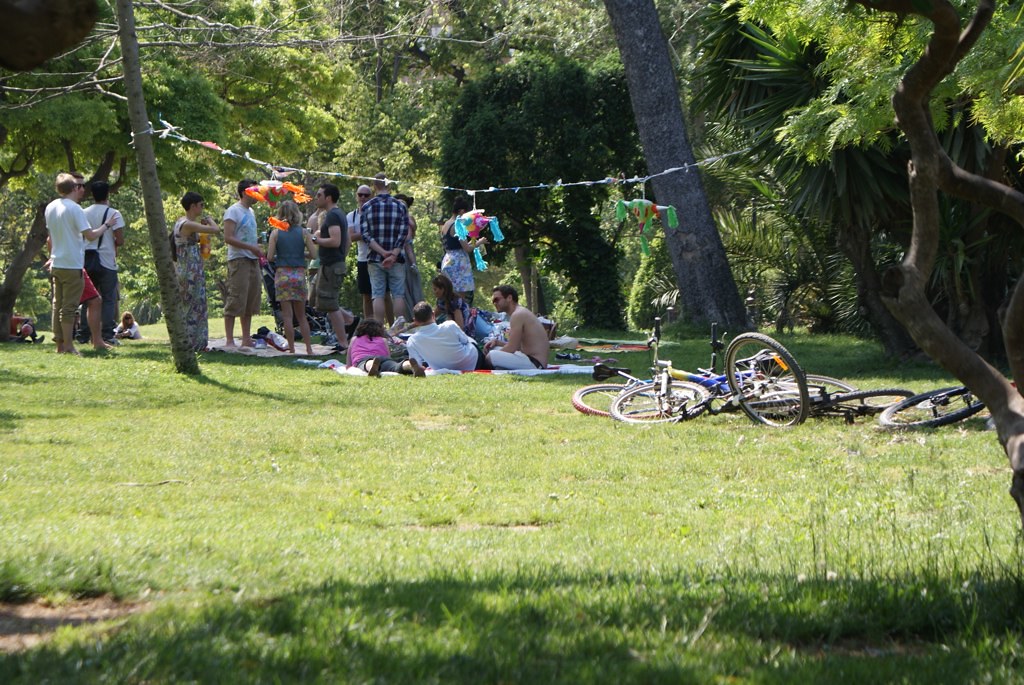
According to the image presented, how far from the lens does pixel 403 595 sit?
14.9 feet

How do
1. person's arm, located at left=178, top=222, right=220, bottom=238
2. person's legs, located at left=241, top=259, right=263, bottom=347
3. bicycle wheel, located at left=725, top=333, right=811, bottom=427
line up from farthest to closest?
person's legs, located at left=241, top=259, right=263, bottom=347 < person's arm, located at left=178, top=222, right=220, bottom=238 < bicycle wheel, located at left=725, top=333, right=811, bottom=427

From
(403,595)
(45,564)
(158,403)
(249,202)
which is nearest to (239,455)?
(158,403)

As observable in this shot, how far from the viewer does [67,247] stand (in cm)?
1496

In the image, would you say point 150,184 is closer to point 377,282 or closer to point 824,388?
point 377,282

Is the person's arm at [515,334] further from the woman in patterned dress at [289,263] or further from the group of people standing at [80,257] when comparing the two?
the group of people standing at [80,257]

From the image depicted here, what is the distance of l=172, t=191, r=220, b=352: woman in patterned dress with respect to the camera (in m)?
15.6

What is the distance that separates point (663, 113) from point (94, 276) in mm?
8094

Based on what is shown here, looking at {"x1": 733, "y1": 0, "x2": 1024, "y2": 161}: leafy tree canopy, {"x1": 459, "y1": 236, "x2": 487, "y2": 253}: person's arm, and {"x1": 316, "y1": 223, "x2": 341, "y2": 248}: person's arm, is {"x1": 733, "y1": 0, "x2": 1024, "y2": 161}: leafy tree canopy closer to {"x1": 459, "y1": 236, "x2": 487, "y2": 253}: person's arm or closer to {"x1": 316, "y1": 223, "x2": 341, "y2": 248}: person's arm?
{"x1": 316, "y1": 223, "x2": 341, "y2": 248}: person's arm

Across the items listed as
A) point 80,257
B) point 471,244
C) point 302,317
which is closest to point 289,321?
point 302,317

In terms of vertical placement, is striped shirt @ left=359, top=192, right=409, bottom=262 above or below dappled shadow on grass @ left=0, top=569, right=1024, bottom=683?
above

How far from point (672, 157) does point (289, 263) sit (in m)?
5.75

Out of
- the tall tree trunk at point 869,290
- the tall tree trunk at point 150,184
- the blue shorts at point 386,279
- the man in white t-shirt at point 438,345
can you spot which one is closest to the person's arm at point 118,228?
the blue shorts at point 386,279

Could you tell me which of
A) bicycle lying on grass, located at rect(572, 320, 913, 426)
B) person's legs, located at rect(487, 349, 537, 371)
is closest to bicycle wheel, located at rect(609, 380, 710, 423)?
bicycle lying on grass, located at rect(572, 320, 913, 426)

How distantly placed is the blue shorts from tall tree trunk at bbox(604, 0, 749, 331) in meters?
4.21
